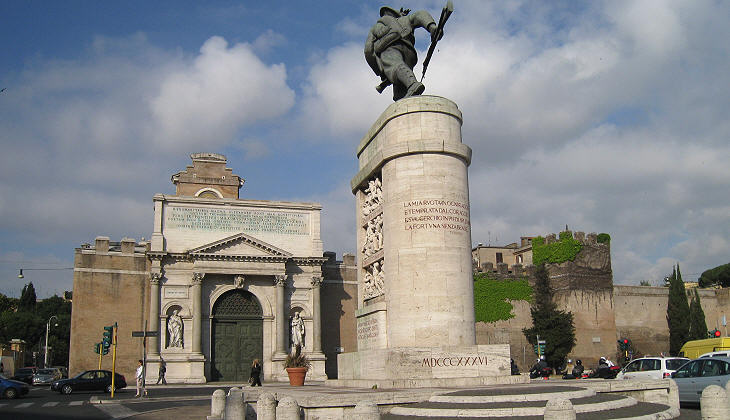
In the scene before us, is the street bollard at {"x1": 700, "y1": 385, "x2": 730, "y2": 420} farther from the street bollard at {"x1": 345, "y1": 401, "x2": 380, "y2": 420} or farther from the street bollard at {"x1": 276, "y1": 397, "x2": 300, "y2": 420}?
the street bollard at {"x1": 276, "y1": 397, "x2": 300, "y2": 420}

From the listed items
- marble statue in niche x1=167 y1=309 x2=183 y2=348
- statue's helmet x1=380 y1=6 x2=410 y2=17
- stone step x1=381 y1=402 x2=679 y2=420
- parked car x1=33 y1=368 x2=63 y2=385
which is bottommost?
parked car x1=33 y1=368 x2=63 y2=385

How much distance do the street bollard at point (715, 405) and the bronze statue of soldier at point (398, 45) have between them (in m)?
10.5

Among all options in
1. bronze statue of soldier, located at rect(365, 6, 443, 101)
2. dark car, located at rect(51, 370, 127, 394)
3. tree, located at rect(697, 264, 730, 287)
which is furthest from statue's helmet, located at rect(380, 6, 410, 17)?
tree, located at rect(697, 264, 730, 287)

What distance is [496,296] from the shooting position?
161ft

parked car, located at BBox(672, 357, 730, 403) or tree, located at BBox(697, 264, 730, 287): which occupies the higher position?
tree, located at BBox(697, 264, 730, 287)

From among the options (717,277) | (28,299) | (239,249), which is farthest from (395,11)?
(28,299)

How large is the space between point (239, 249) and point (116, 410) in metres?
20.2

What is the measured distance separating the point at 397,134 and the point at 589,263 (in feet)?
124

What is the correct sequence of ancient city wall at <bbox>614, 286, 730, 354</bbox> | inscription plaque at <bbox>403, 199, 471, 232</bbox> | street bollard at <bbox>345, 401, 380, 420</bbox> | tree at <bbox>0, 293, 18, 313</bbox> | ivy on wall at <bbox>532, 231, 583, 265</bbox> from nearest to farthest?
street bollard at <bbox>345, 401, 380, 420</bbox>
inscription plaque at <bbox>403, 199, 471, 232</bbox>
ivy on wall at <bbox>532, 231, 583, 265</bbox>
ancient city wall at <bbox>614, 286, 730, 354</bbox>
tree at <bbox>0, 293, 18, 313</bbox>

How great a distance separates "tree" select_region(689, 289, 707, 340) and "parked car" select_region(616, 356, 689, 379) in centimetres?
3184

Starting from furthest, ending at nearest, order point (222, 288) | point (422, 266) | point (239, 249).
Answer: point (222, 288) → point (239, 249) → point (422, 266)

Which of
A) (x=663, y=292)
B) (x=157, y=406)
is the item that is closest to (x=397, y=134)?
(x=157, y=406)

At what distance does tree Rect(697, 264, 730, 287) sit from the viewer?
82875mm

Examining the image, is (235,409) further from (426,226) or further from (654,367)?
(654,367)
